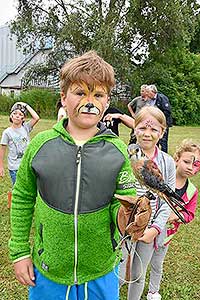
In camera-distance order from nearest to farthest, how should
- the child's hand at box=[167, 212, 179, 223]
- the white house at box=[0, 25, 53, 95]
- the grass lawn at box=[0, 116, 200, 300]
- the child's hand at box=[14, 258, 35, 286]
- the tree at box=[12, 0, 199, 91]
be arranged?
1. the child's hand at box=[14, 258, 35, 286]
2. the child's hand at box=[167, 212, 179, 223]
3. the grass lawn at box=[0, 116, 200, 300]
4. the tree at box=[12, 0, 199, 91]
5. the white house at box=[0, 25, 53, 95]

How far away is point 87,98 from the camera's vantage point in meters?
1.80

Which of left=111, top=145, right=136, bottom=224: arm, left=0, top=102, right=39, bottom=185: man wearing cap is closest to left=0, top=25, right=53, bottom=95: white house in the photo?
left=0, top=102, right=39, bottom=185: man wearing cap

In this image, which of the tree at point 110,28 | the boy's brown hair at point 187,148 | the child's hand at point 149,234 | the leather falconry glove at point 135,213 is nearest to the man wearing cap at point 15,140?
the boy's brown hair at point 187,148

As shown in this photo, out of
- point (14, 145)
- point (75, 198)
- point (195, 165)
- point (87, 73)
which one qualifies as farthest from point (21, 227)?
point (14, 145)

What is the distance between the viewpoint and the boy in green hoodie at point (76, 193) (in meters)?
1.80

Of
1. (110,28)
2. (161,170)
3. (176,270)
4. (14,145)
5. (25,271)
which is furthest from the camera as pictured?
(110,28)

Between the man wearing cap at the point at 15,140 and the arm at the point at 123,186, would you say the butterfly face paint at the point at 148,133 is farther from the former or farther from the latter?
the man wearing cap at the point at 15,140

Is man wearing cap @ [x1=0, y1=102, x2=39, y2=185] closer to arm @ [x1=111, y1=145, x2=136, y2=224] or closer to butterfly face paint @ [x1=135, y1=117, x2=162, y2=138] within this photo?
butterfly face paint @ [x1=135, y1=117, x2=162, y2=138]

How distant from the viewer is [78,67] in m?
1.82

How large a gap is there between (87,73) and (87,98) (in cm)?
10

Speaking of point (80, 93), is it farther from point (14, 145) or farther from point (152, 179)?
→ point (14, 145)

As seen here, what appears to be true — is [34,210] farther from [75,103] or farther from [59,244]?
[75,103]

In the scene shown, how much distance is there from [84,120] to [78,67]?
0.22 m

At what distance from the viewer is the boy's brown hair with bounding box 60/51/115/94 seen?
5.90 ft
